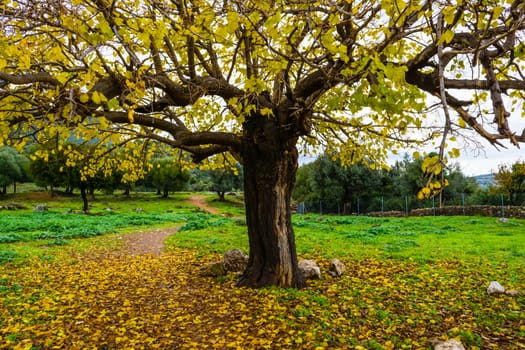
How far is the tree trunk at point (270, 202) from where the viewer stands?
732cm

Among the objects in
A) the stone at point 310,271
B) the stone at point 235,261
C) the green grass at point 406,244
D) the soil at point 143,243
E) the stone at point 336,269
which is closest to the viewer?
the stone at point 310,271

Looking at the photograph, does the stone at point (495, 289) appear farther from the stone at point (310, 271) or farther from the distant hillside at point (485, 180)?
the distant hillside at point (485, 180)

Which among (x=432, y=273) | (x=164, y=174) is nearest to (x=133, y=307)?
(x=432, y=273)

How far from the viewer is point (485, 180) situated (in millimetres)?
36406

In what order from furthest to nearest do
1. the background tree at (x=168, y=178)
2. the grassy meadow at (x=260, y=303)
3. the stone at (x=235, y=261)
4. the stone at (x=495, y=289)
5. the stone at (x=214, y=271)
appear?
the background tree at (x=168, y=178) → the stone at (x=235, y=261) → the stone at (x=214, y=271) → the stone at (x=495, y=289) → the grassy meadow at (x=260, y=303)

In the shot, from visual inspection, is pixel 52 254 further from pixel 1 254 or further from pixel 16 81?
pixel 16 81

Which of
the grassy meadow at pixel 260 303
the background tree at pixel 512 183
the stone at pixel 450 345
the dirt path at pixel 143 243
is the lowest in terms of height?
the dirt path at pixel 143 243

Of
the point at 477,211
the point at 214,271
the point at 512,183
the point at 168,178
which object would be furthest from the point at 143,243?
the point at 168,178

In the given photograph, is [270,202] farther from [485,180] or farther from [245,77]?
[485,180]

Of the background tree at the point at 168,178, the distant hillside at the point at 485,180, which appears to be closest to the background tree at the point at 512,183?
the distant hillside at the point at 485,180

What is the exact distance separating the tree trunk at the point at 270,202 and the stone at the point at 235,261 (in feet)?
4.04

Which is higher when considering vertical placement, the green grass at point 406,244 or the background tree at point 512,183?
the background tree at point 512,183

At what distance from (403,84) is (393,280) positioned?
563cm

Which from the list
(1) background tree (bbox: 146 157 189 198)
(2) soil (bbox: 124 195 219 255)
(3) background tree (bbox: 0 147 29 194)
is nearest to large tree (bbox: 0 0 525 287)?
(2) soil (bbox: 124 195 219 255)
